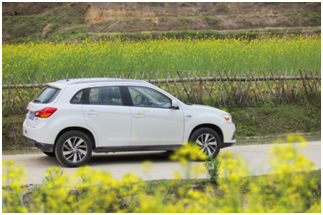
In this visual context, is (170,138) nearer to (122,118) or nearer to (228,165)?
(122,118)

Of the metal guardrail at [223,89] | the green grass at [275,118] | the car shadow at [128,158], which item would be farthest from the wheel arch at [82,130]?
the green grass at [275,118]

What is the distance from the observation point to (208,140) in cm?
877

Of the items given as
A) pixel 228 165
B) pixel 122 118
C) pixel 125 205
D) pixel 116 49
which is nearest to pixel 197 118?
pixel 122 118

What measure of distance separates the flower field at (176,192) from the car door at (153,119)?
208 cm

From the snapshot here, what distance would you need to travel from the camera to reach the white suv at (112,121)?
7.82m

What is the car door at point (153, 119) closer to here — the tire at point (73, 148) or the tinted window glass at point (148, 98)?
the tinted window glass at point (148, 98)

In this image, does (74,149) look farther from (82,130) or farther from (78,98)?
(78,98)

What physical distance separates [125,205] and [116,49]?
15.0 m

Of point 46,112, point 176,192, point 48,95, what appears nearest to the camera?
point 176,192

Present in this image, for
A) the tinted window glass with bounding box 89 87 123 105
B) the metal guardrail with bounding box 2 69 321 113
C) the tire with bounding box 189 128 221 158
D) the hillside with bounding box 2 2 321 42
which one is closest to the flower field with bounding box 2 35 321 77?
the metal guardrail with bounding box 2 69 321 113

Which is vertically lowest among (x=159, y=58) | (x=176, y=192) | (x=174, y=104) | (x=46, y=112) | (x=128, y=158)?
(x=128, y=158)

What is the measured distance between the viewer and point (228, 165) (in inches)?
155

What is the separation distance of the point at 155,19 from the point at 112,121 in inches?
1651

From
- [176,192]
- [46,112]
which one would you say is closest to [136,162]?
[46,112]
